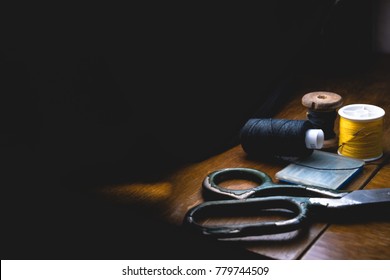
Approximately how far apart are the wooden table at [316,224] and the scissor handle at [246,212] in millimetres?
22

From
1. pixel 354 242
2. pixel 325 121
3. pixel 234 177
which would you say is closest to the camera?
pixel 354 242

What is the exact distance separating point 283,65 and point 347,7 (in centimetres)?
25

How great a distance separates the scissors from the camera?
3.14 ft

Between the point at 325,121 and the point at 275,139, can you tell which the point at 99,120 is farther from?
the point at 325,121

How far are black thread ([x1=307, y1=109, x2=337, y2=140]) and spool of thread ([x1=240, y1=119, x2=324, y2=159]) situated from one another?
0.15 feet

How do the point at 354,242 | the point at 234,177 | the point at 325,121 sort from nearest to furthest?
the point at 354,242
the point at 234,177
the point at 325,121

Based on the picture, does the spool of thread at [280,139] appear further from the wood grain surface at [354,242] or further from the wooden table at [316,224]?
the wood grain surface at [354,242]

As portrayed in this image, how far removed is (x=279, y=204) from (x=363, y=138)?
0.90 ft

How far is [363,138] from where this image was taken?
1.19 metres

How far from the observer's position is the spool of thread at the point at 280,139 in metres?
1.19

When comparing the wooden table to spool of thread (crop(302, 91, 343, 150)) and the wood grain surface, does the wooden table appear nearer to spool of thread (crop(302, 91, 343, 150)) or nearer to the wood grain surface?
the wood grain surface

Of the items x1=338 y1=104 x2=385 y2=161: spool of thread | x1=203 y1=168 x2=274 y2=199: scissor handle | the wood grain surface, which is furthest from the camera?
x1=338 y1=104 x2=385 y2=161: spool of thread

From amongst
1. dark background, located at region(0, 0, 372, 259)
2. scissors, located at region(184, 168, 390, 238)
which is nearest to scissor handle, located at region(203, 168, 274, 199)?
scissors, located at region(184, 168, 390, 238)

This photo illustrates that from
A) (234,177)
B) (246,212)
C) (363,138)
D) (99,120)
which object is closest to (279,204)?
(246,212)
